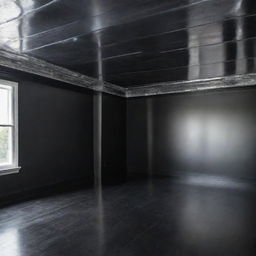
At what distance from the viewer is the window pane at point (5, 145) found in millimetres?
3905

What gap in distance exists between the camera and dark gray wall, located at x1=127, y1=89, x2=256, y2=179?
5379mm

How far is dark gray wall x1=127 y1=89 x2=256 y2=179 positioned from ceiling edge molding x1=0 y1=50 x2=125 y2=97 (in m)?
1.46

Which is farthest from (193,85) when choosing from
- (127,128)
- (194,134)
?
(127,128)

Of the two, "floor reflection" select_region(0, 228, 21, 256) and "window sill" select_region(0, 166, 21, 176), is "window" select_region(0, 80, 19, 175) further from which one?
"floor reflection" select_region(0, 228, 21, 256)

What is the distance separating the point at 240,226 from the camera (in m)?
2.89

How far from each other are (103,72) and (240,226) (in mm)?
3472

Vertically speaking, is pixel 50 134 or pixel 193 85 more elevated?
pixel 193 85

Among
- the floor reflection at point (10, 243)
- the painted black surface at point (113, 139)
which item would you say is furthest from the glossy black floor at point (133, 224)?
the painted black surface at point (113, 139)

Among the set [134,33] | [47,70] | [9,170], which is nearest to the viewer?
[134,33]

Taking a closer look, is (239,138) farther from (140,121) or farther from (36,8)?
(36,8)

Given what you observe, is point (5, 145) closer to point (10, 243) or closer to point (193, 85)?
point (10, 243)

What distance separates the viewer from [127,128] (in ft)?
22.0

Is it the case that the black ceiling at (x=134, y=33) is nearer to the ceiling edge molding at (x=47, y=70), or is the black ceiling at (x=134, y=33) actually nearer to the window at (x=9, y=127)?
the ceiling edge molding at (x=47, y=70)

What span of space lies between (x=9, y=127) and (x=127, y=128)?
133 inches
